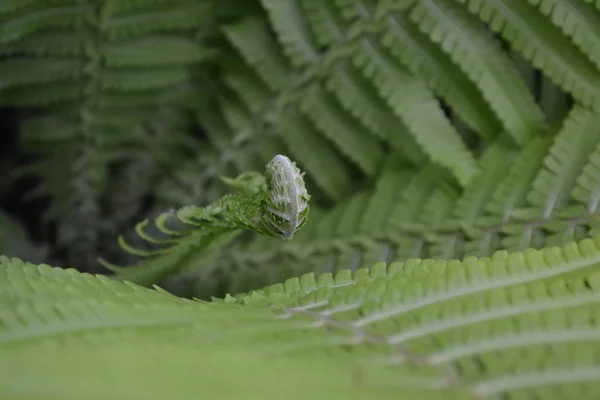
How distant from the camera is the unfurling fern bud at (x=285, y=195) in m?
0.56

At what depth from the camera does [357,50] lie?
0.93m

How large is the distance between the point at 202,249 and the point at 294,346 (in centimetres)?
34

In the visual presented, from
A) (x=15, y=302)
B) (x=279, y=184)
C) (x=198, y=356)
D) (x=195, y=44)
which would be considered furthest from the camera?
(x=195, y=44)

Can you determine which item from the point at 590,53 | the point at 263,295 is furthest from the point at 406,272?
the point at 590,53

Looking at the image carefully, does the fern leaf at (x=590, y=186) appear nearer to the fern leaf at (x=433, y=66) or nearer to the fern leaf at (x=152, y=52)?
the fern leaf at (x=433, y=66)

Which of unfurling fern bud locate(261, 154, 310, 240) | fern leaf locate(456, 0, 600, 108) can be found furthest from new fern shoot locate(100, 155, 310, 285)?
fern leaf locate(456, 0, 600, 108)

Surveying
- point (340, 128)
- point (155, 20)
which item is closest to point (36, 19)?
point (155, 20)

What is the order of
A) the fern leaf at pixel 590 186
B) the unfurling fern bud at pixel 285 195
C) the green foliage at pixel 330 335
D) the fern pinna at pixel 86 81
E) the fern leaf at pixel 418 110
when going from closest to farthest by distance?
the green foliage at pixel 330 335 → the unfurling fern bud at pixel 285 195 → the fern leaf at pixel 590 186 → the fern leaf at pixel 418 110 → the fern pinna at pixel 86 81

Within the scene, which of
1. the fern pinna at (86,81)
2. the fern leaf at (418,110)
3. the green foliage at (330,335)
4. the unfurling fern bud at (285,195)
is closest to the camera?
the green foliage at (330,335)

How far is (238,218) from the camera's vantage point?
2.06ft

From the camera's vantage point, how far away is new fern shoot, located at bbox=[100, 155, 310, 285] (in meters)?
0.57

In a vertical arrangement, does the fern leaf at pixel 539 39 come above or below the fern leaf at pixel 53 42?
below

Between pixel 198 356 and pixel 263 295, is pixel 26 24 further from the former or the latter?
pixel 198 356

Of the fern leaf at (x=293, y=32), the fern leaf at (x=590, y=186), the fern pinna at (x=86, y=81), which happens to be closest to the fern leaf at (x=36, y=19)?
the fern pinna at (x=86, y=81)
